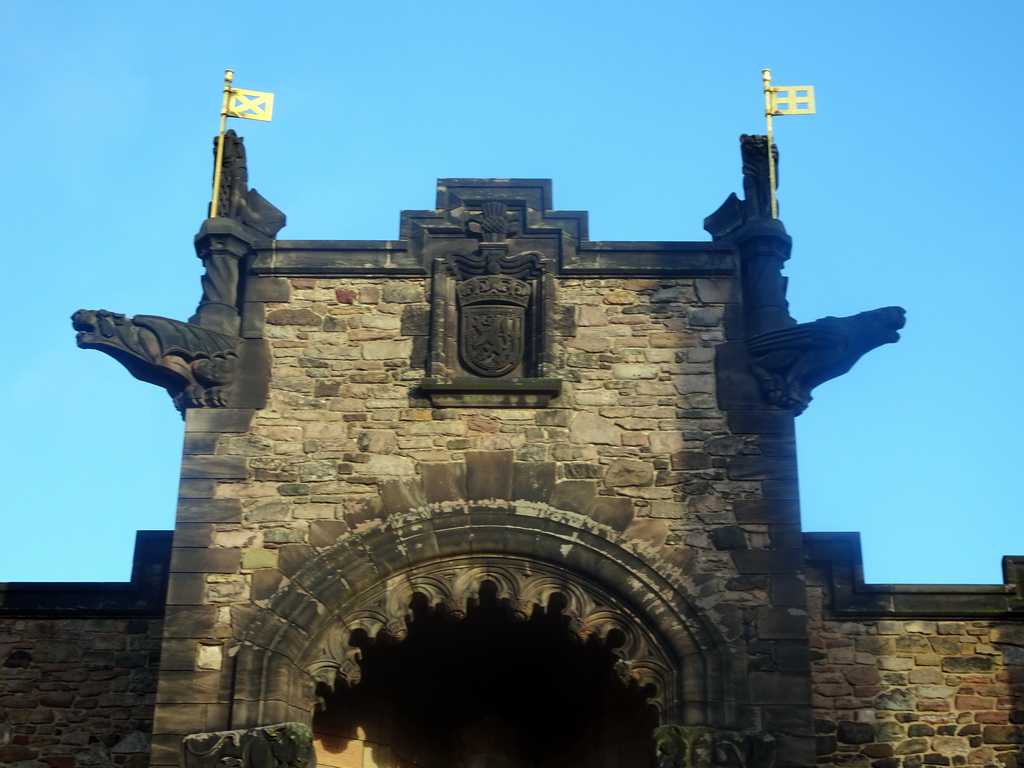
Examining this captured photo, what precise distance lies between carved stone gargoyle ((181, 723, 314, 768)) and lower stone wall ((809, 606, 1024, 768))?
14.4ft

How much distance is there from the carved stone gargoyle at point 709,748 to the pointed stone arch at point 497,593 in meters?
0.17

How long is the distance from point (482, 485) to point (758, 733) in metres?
2.71

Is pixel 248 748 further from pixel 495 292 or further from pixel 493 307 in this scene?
pixel 495 292

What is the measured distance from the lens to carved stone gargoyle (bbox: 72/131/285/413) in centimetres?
1302

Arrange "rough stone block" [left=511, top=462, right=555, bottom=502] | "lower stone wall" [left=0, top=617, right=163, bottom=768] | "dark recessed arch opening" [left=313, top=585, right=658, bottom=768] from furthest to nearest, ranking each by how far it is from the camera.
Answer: "lower stone wall" [left=0, top=617, right=163, bottom=768], "dark recessed arch opening" [left=313, top=585, right=658, bottom=768], "rough stone block" [left=511, top=462, right=555, bottom=502]

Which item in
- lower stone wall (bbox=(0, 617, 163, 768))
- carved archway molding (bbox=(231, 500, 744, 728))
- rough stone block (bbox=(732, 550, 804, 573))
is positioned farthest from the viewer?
lower stone wall (bbox=(0, 617, 163, 768))

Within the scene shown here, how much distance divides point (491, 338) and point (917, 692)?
450 cm

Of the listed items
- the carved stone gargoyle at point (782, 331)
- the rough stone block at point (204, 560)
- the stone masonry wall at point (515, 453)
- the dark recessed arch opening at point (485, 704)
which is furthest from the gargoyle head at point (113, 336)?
the carved stone gargoyle at point (782, 331)

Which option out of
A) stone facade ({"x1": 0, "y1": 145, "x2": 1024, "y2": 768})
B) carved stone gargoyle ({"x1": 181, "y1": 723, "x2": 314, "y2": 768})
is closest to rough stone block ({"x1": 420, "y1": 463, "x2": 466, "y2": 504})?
stone facade ({"x1": 0, "y1": 145, "x2": 1024, "y2": 768})

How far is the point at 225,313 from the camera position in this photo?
13.6 metres

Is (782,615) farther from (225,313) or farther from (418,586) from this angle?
(225,313)

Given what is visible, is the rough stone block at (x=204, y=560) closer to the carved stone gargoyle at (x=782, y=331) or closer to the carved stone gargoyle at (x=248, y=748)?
the carved stone gargoyle at (x=248, y=748)

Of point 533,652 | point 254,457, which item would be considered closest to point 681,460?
point 533,652

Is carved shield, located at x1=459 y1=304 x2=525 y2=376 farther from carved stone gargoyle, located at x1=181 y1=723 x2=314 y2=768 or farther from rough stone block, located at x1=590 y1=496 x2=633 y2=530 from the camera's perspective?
carved stone gargoyle, located at x1=181 y1=723 x2=314 y2=768
